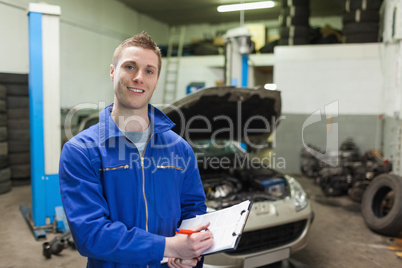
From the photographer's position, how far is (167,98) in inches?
407

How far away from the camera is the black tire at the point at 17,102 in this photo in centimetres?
573

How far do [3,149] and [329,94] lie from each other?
668 cm

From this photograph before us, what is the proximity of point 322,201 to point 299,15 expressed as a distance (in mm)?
4410

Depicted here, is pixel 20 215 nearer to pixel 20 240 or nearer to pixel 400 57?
pixel 20 240

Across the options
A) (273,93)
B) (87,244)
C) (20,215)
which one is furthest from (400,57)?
(20,215)

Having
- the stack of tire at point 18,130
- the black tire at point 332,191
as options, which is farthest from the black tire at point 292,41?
the stack of tire at point 18,130

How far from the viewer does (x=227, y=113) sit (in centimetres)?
357

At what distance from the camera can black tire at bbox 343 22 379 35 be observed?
6.84m

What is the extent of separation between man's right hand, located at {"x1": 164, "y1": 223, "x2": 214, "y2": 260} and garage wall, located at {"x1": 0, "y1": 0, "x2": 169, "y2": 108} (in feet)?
19.9

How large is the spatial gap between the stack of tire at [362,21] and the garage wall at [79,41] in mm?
5987

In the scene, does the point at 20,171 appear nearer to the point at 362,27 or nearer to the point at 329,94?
the point at 329,94

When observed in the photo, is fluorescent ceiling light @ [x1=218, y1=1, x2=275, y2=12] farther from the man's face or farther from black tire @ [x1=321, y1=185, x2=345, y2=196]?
the man's face

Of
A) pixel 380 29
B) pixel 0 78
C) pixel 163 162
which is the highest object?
pixel 380 29

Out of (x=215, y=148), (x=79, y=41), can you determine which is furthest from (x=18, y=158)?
(x=215, y=148)
